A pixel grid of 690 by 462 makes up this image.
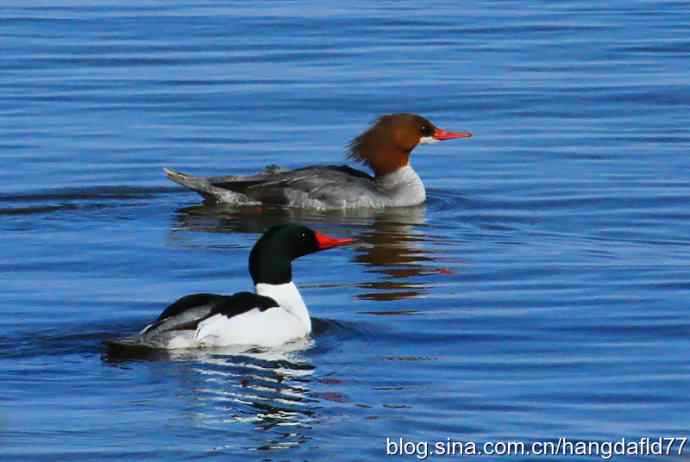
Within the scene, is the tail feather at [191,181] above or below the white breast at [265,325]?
above

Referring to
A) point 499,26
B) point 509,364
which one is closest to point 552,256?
point 509,364

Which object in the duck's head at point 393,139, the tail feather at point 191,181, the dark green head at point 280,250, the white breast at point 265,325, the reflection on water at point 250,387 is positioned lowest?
the reflection on water at point 250,387

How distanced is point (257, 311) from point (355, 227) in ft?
17.9

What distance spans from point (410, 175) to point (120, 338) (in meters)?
6.99

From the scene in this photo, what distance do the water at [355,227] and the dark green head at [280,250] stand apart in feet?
1.64

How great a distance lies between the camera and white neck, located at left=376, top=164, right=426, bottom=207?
18281mm

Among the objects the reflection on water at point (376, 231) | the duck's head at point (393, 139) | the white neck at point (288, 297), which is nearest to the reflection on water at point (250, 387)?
the white neck at point (288, 297)

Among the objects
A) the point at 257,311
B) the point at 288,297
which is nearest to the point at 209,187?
the point at 288,297

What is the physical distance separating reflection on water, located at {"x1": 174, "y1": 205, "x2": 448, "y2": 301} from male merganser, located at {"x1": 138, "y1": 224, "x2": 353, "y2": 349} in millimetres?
1400

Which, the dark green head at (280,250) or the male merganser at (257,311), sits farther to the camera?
the dark green head at (280,250)

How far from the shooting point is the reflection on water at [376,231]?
1463cm

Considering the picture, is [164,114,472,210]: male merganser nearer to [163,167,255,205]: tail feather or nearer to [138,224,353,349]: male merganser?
[163,167,255,205]: tail feather

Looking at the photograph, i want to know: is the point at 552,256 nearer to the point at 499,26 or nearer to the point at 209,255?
the point at 209,255

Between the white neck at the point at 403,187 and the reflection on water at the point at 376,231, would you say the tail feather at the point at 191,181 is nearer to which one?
the reflection on water at the point at 376,231
